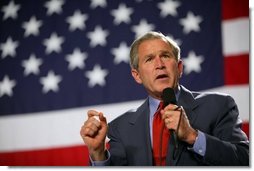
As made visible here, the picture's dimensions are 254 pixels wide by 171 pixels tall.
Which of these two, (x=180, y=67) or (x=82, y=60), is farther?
(x=82, y=60)

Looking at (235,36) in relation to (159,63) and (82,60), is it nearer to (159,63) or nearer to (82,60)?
(159,63)

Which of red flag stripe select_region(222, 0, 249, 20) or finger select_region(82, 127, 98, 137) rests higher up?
red flag stripe select_region(222, 0, 249, 20)

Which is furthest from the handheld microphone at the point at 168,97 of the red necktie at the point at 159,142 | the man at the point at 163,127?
the red necktie at the point at 159,142

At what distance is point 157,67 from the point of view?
1.72m

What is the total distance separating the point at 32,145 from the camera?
2.12m

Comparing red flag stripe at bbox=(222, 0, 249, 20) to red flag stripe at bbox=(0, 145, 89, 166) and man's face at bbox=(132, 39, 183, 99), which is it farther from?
red flag stripe at bbox=(0, 145, 89, 166)

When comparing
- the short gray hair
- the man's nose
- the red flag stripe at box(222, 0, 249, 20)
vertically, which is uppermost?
the red flag stripe at box(222, 0, 249, 20)

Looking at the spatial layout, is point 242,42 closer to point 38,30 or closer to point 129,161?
point 129,161

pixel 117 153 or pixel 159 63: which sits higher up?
pixel 159 63

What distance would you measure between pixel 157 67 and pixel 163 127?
27cm

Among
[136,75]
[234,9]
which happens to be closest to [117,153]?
[136,75]

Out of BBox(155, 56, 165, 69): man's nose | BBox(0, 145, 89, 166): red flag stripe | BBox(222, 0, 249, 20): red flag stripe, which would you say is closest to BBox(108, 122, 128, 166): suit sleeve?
BBox(0, 145, 89, 166): red flag stripe

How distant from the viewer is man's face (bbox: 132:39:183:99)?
171cm

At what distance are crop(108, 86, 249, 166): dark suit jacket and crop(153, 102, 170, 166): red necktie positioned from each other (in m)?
0.03
